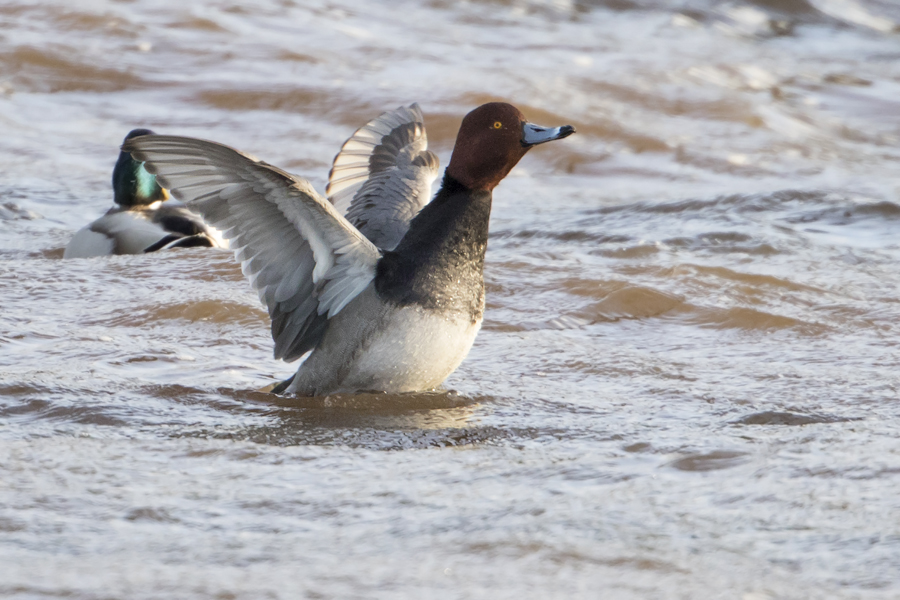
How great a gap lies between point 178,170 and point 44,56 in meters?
7.93

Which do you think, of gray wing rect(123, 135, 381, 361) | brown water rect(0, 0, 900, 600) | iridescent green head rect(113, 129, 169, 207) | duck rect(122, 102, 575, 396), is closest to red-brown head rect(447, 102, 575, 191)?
duck rect(122, 102, 575, 396)

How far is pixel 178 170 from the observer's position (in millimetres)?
4109

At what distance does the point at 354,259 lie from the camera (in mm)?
4316

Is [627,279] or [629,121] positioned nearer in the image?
[627,279]

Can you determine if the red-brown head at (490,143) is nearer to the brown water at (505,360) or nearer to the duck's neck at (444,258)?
the duck's neck at (444,258)

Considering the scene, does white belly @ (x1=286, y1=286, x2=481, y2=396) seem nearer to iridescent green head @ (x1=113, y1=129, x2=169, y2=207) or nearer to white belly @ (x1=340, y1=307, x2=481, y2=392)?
white belly @ (x1=340, y1=307, x2=481, y2=392)

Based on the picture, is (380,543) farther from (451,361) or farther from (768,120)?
(768,120)

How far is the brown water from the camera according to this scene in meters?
3.10

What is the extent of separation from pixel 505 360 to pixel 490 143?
1.15 metres

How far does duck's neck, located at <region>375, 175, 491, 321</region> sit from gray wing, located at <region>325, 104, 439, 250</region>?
51cm

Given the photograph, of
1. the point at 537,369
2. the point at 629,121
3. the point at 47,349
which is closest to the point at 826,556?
the point at 537,369

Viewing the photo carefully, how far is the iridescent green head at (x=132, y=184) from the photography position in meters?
7.68

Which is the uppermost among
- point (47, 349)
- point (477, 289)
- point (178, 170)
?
point (178, 170)

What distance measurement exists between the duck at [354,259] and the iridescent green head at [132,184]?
348cm
